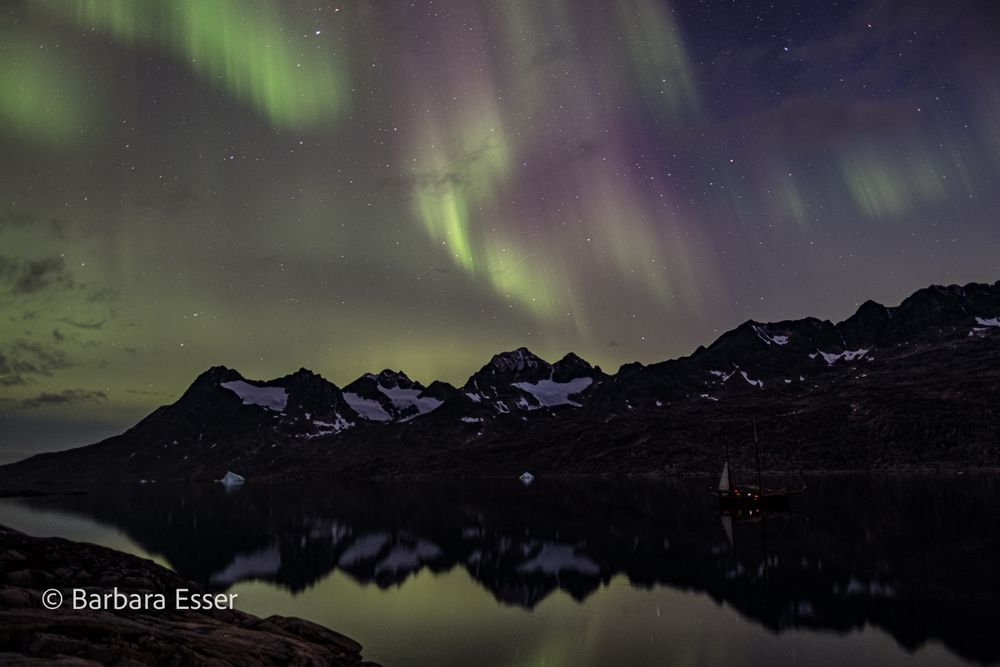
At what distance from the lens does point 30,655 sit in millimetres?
18469

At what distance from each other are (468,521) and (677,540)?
136 feet

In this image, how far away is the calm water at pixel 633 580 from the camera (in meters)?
33.2

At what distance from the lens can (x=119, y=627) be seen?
21500 millimetres

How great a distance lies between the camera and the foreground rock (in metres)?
19.4

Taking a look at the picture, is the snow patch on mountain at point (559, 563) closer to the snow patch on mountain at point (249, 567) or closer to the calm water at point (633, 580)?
the calm water at point (633, 580)

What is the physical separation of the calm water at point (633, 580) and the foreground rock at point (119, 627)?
7.25 metres

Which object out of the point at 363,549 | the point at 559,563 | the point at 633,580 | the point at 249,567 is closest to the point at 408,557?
the point at 363,549

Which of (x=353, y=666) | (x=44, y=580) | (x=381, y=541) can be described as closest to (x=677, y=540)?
(x=381, y=541)

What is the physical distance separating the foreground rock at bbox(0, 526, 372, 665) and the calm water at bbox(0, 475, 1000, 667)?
7248 mm

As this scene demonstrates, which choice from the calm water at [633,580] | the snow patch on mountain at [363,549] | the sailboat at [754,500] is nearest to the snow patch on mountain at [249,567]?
the calm water at [633,580]

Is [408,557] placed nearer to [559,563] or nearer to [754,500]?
[559,563]

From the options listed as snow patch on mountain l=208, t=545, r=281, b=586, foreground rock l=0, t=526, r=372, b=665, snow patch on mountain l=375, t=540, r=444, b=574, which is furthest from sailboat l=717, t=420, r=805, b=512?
foreground rock l=0, t=526, r=372, b=665

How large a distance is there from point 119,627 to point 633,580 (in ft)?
127

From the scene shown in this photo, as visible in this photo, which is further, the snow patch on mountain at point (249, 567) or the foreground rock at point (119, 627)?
the snow patch on mountain at point (249, 567)
